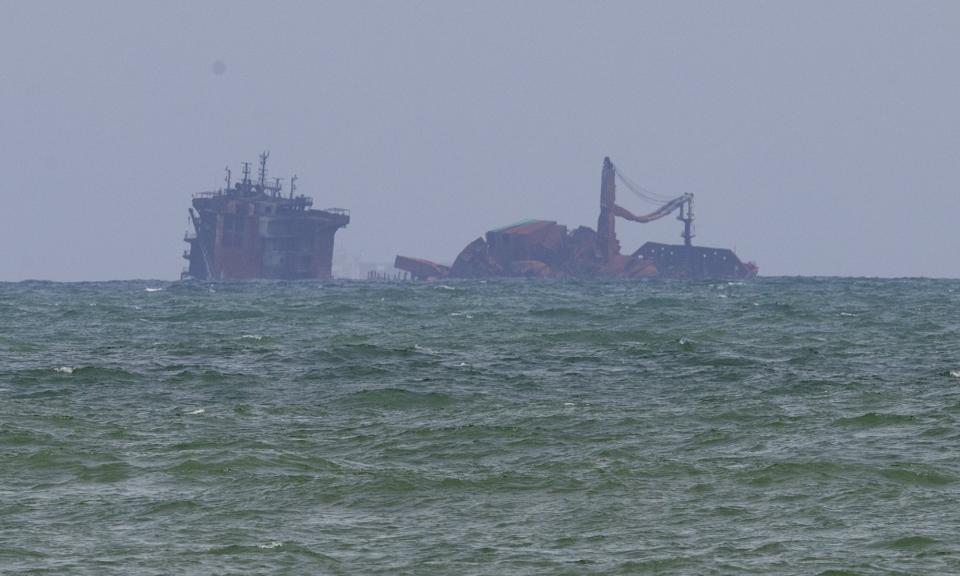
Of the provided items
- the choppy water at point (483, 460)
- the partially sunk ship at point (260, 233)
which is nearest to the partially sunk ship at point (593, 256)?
the partially sunk ship at point (260, 233)

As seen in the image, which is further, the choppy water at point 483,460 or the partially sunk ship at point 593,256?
the partially sunk ship at point 593,256

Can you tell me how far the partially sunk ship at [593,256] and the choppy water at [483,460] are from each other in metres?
133

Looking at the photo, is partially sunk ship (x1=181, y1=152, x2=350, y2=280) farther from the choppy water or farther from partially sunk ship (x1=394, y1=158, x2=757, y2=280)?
the choppy water

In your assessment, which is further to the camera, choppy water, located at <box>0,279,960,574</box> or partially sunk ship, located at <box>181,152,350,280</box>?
partially sunk ship, located at <box>181,152,350,280</box>

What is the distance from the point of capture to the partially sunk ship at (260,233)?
528ft

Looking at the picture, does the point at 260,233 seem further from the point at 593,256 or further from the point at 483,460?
the point at 483,460

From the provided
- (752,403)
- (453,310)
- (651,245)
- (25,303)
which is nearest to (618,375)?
(752,403)

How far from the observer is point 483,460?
64.3ft

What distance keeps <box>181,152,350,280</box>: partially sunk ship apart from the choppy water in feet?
405

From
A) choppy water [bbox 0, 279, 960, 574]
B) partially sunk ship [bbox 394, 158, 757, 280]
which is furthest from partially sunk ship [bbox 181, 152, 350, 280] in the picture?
choppy water [bbox 0, 279, 960, 574]

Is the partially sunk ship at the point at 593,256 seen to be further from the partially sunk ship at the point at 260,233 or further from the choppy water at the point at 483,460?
the choppy water at the point at 483,460

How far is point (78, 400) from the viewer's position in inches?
1042

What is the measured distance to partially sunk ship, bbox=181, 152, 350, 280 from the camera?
161 m

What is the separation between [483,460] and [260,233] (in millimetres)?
144671
